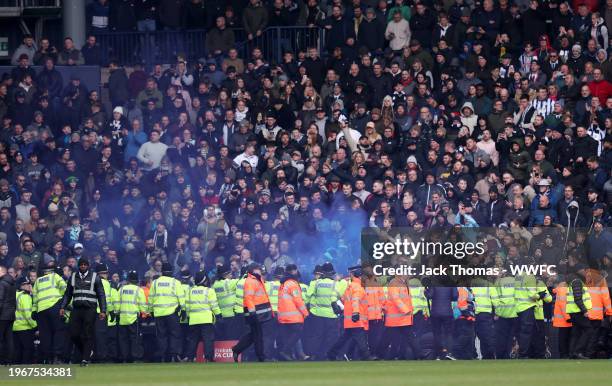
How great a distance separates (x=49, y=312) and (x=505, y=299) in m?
8.03

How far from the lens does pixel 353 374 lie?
2384 centimetres

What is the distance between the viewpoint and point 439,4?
1351 inches

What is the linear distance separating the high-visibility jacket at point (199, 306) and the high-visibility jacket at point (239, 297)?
53cm

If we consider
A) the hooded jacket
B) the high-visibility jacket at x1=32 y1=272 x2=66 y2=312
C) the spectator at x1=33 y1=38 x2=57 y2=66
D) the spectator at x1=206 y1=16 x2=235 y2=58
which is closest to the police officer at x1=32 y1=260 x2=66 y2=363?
the high-visibility jacket at x1=32 y1=272 x2=66 y2=312

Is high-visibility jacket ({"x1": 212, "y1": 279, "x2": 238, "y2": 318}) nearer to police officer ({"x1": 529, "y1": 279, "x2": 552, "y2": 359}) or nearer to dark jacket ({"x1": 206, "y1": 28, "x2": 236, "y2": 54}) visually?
police officer ({"x1": 529, "y1": 279, "x2": 552, "y2": 359})

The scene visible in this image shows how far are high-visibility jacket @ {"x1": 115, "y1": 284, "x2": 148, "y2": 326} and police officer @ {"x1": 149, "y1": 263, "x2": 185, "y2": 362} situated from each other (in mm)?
228

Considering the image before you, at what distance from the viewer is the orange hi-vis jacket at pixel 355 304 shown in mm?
26672

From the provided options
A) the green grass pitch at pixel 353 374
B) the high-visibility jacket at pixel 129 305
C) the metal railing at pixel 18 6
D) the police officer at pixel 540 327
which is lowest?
the green grass pitch at pixel 353 374

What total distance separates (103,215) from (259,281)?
4.62 meters

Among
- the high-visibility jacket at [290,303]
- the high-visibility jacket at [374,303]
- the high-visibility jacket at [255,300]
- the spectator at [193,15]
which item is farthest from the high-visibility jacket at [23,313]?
the spectator at [193,15]

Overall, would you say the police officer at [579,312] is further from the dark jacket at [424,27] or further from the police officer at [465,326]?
the dark jacket at [424,27]

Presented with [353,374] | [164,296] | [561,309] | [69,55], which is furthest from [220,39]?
[353,374]

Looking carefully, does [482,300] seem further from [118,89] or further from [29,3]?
[29,3]

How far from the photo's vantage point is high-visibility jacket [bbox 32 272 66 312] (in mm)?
26750
